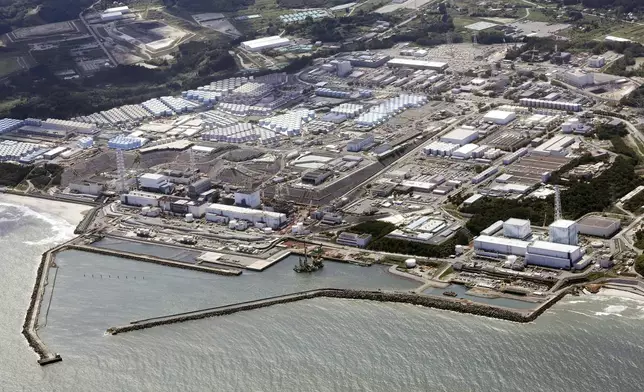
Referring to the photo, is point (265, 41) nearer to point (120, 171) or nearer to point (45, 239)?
point (120, 171)

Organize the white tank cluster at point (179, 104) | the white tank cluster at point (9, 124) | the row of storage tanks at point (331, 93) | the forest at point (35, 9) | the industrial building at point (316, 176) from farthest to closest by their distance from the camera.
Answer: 1. the forest at point (35, 9)
2. the row of storage tanks at point (331, 93)
3. the white tank cluster at point (179, 104)
4. the white tank cluster at point (9, 124)
5. the industrial building at point (316, 176)

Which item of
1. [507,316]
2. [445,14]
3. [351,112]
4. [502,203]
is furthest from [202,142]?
[445,14]

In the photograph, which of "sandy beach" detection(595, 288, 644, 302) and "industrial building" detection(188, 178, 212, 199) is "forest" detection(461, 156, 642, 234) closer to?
"sandy beach" detection(595, 288, 644, 302)

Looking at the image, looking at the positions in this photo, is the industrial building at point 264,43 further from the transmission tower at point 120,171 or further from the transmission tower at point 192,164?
the transmission tower at point 120,171

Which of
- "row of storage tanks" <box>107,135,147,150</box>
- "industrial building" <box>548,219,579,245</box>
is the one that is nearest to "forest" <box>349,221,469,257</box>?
"industrial building" <box>548,219,579,245</box>

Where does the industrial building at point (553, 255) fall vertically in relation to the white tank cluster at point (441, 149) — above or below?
above

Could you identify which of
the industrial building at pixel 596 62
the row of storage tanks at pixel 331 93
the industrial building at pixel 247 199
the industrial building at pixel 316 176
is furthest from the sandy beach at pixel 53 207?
the industrial building at pixel 596 62
